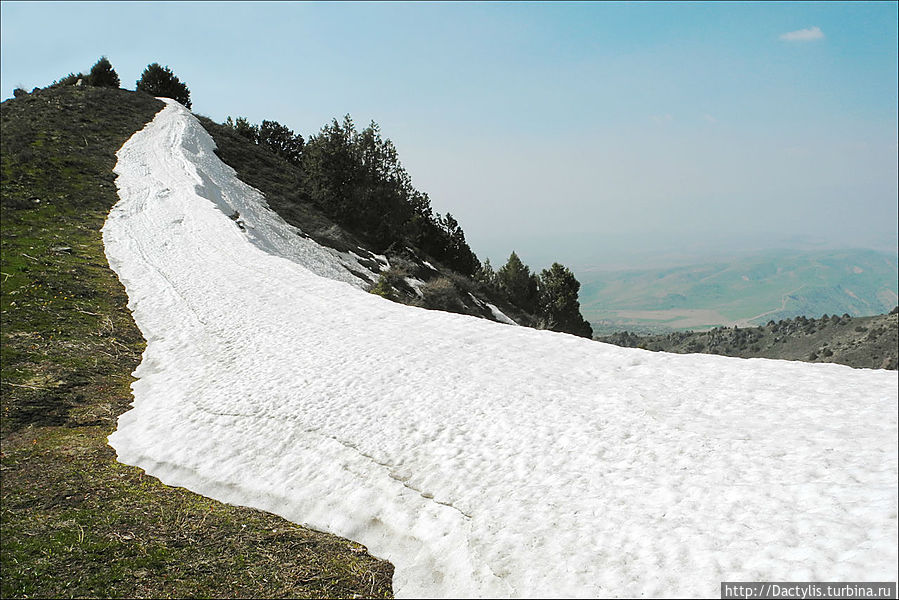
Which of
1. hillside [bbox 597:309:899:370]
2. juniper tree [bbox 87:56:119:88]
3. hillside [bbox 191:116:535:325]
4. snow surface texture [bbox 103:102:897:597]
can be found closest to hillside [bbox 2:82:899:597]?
snow surface texture [bbox 103:102:897:597]

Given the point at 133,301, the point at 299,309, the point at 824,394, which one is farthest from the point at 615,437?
the point at 133,301

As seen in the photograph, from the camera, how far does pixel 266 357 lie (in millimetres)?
14297

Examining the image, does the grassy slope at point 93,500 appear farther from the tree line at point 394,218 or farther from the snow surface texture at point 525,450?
the tree line at point 394,218

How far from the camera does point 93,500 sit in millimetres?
8414

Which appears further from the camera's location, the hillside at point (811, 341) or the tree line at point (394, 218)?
the tree line at point (394, 218)

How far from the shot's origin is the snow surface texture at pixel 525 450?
539 centimetres

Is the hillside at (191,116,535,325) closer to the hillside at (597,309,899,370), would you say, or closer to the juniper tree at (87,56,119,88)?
the hillside at (597,309,899,370)

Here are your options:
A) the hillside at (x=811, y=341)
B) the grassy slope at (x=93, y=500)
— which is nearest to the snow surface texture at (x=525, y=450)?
the grassy slope at (x=93, y=500)

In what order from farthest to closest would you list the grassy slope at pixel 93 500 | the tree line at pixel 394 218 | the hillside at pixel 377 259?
the tree line at pixel 394 218 < the hillside at pixel 377 259 < the grassy slope at pixel 93 500

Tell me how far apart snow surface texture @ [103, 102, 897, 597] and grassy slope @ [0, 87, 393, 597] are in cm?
52

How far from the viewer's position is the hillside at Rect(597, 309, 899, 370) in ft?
108

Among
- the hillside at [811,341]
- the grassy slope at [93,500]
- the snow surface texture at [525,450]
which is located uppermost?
the hillside at [811,341]

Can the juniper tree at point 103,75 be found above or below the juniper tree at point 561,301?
above

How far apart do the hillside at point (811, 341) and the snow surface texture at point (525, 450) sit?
21470mm
